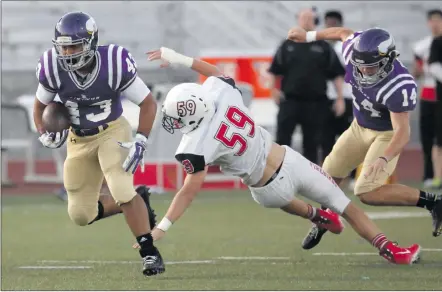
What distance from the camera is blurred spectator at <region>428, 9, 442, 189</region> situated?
1176 centimetres

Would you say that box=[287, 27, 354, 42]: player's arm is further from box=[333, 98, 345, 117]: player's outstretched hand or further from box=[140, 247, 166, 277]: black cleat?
box=[333, 98, 345, 117]: player's outstretched hand

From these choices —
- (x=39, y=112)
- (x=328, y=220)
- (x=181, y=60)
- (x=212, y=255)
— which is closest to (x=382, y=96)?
(x=328, y=220)

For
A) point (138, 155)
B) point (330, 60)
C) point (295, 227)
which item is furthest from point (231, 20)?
point (138, 155)

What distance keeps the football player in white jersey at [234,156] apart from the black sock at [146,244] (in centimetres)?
30

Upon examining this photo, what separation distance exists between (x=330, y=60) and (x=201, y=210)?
6.65ft

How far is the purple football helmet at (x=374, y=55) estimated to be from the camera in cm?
714

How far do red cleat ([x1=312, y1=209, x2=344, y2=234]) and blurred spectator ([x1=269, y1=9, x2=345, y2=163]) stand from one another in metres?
3.90

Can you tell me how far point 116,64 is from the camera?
7031mm

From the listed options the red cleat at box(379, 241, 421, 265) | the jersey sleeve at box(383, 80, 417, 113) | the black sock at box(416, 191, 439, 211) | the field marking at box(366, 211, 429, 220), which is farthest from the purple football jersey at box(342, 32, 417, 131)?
the field marking at box(366, 211, 429, 220)

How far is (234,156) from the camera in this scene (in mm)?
7000

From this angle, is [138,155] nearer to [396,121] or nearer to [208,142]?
[208,142]

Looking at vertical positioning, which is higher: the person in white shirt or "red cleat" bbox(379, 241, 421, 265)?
"red cleat" bbox(379, 241, 421, 265)

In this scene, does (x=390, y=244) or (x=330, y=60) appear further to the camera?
(x=330, y=60)

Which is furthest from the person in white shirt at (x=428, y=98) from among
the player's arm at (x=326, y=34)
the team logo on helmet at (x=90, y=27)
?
the team logo on helmet at (x=90, y=27)
